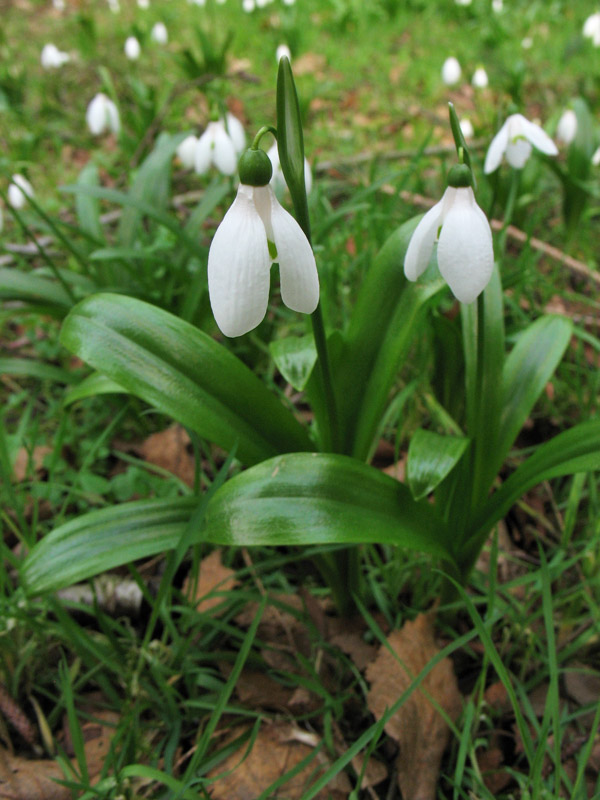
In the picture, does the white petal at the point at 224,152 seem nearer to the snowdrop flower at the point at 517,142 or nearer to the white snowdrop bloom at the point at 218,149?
the white snowdrop bloom at the point at 218,149

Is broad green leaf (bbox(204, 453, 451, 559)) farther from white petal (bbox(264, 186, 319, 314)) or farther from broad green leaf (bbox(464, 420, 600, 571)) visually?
white petal (bbox(264, 186, 319, 314))

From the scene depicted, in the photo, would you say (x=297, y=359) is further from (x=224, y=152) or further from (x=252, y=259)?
(x=224, y=152)

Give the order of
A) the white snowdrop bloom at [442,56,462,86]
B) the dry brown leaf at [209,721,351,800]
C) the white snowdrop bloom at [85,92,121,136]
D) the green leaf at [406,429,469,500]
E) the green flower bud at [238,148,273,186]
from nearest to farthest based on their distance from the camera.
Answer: the green flower bud at [238,148,273,186]
the green leaf at [406,429,469,500]
the dry brown leaf at [209,721,351,800]
the white snowdrop bloom at [85,92,121,136]
the white snowdrop bloom at [442,56,462,86]

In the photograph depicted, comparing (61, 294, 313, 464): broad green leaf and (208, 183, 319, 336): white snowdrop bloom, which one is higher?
(208, 183, 319, 336): white snowdrop bloom

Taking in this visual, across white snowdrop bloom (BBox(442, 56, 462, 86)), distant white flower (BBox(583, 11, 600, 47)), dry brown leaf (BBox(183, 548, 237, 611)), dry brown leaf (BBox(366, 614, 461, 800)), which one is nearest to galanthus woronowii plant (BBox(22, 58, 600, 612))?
dry brown leaf (BBox(366, 614, 461, 800))

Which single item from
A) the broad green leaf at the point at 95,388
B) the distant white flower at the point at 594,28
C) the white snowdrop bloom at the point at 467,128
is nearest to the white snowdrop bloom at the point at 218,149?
the broad green leaf at the point at 95,388

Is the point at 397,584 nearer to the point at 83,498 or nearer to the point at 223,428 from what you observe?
the point at 223,428

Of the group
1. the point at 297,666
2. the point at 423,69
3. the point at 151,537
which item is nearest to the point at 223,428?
the point at 151,537
